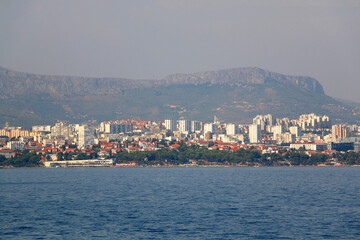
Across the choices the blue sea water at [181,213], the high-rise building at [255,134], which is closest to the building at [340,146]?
the high-rise building at [255,134]

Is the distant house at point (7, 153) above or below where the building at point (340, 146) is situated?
below

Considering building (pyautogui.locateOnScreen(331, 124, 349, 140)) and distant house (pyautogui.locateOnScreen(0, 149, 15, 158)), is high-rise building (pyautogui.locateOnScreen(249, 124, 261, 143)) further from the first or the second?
distant house (pyautogui.locateOnScreen(0, 149, 15, 158))

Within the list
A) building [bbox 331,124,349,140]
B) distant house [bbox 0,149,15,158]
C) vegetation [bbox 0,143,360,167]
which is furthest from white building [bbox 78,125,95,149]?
building [bbox 331,124,349,140]

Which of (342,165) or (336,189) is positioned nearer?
(336,189)

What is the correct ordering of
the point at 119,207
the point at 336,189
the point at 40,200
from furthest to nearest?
the point at 336,189, the point at 40,200, the point at 119,207

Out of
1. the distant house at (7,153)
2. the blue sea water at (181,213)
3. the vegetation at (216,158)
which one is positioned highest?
the distant house at (7,153)

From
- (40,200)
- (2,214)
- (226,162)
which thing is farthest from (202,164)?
(2,214)

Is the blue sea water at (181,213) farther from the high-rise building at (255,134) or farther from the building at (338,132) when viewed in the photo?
the high-rise building at (255,134)

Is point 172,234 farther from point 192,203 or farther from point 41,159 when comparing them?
point 41,159

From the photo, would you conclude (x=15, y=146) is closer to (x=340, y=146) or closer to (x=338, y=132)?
(x=340, y=146)

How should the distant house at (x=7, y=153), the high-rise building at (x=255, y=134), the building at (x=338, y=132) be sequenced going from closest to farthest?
the distant house at (x=7, y=153)
the building at (x=338, y=132)
the high-rise building at (x=255, y=134)

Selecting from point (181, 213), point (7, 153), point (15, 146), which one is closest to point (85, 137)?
point (15, 146)
